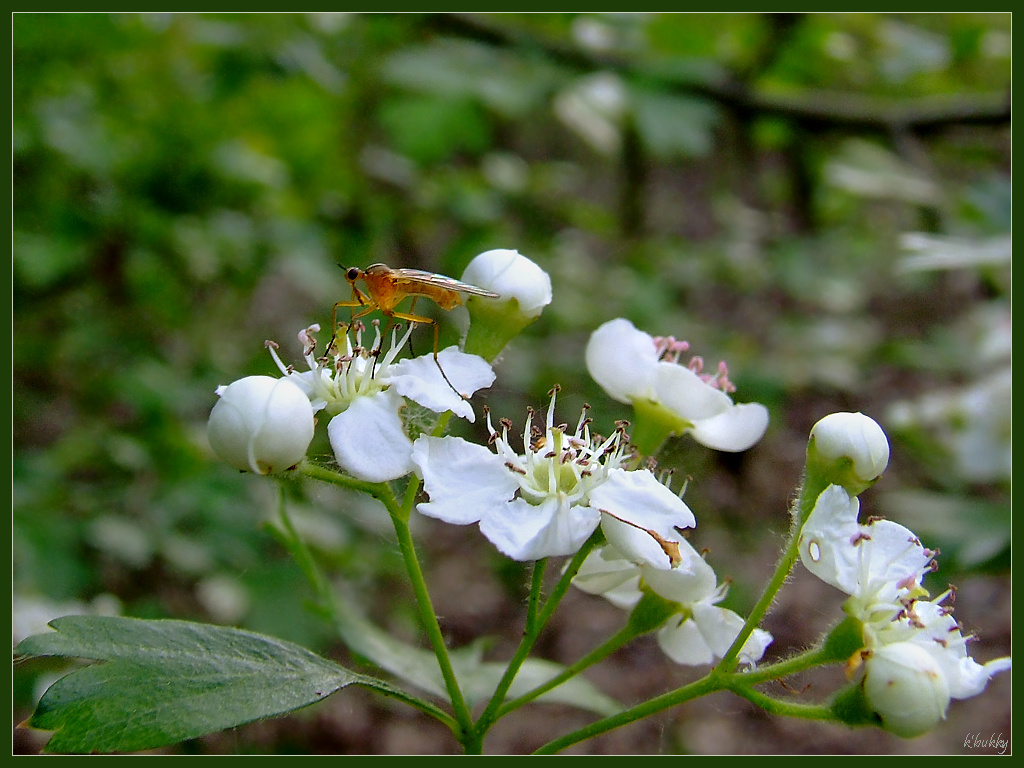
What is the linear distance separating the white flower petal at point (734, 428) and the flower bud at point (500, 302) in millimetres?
310

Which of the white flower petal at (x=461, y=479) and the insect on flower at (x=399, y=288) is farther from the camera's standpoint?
the insect on flower at (x=399, y=288)

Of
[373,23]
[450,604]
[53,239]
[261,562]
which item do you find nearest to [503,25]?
[373,23]

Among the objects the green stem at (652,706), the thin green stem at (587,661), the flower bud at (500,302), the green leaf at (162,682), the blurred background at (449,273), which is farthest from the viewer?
the blurred background at (449,273)

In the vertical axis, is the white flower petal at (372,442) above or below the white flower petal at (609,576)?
above

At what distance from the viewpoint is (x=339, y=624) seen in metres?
1.44

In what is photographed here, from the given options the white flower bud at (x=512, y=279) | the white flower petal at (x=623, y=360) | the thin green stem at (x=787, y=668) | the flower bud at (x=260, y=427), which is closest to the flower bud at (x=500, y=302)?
the white flower bud at (x=512, y=279)

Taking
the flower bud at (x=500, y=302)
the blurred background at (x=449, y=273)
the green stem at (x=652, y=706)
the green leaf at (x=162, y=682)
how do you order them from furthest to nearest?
the blurred background at (x=449, y=273) → the flower bud at (x=500, y=302) → the green stem at (x=652, y=706) → the green leaf at (x=162, y=682)

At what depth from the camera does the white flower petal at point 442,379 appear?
1162 mm

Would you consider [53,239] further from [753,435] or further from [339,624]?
[753,435]

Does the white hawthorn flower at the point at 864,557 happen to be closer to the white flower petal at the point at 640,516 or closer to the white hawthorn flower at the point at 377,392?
the white flower petal at the point at 640,516

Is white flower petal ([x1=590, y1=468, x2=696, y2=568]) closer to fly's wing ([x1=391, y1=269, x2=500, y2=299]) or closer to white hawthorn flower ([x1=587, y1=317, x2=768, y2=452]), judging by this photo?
white hawthorn flower ([x1=587, y1=317, x2=768, y2=452])

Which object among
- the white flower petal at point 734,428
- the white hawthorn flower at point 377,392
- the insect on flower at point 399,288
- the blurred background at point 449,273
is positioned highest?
the insect on flower at point 399,288

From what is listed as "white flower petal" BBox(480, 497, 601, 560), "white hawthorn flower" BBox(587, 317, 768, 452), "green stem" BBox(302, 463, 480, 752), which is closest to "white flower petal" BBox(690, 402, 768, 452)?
"white hawthorn flower" BBox(587, 317, 768, 452)

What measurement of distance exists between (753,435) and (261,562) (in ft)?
6.10
